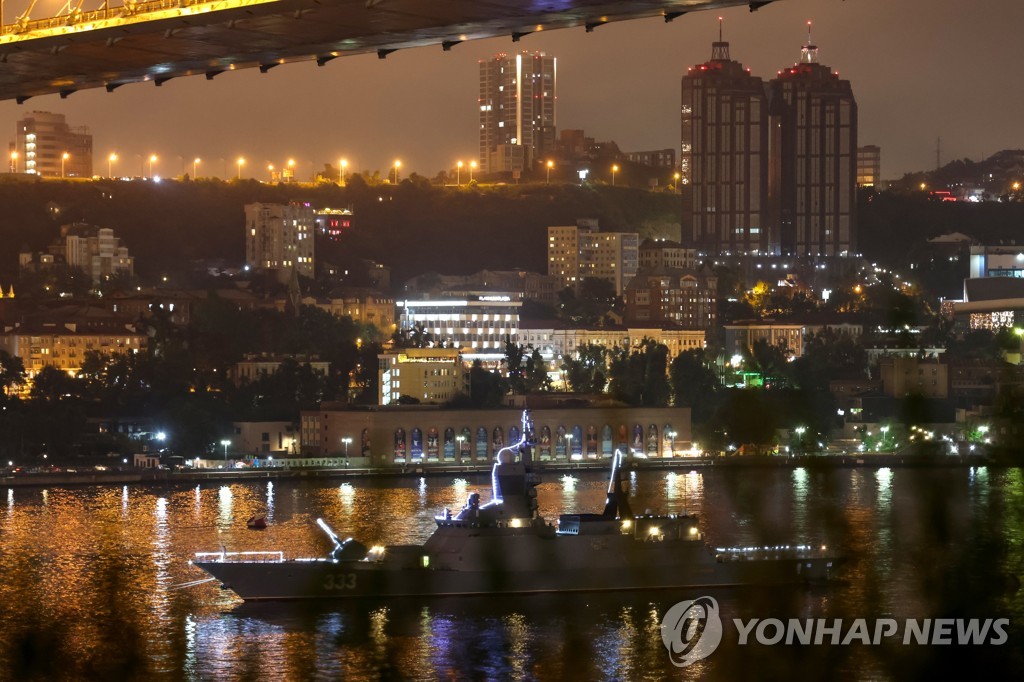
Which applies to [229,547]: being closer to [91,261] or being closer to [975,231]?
[91,261]

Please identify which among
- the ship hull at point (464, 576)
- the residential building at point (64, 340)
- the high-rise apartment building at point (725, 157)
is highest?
the high-rise apartment building at point (725, 157)

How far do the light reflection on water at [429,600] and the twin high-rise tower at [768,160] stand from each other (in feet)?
68.0

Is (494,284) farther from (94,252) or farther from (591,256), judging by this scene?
(94,252)

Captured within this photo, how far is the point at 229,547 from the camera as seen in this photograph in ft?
42.6

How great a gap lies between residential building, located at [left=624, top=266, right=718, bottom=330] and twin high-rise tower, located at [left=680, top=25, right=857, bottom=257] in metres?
5.42

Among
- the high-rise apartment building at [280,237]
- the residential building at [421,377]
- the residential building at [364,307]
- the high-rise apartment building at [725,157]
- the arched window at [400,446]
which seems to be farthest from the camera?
the high-rise apartment building at [725,157]

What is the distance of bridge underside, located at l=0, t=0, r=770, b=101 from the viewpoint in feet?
19.7

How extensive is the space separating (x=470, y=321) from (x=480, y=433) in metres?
8.13

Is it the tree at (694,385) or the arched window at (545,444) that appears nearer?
the arched window at (545,444)

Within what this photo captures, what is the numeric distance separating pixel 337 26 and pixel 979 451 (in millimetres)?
15531

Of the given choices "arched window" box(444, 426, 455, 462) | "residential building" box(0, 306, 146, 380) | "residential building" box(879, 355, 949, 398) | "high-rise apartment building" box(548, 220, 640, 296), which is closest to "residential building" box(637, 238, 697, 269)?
"high-rise apartment building" box(548, 220, 640, 296)

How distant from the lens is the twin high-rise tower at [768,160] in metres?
37.4
